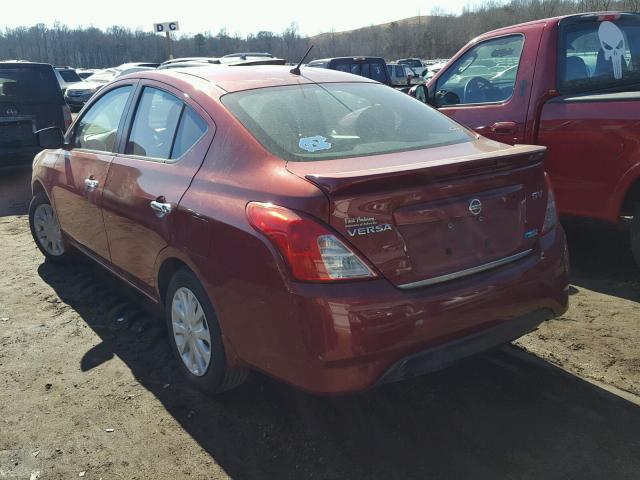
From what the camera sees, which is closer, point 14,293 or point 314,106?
point 314,106

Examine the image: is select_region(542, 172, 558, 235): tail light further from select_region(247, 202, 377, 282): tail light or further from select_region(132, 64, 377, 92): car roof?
select_region(132, 64, 377, 92): car roof

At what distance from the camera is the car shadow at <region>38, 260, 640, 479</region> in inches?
100

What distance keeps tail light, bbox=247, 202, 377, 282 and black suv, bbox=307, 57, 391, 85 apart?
13.5m

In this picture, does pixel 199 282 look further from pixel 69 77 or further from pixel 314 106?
pixel 69 77

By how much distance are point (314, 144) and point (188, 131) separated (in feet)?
2.55

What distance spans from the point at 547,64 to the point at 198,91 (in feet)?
9.94

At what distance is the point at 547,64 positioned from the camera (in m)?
4.81

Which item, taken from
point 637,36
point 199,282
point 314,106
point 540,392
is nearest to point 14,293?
point 199,282

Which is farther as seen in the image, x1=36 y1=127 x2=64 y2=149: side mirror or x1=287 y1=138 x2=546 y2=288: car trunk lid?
x1=36 y1=127 x2=64 y2=149: side mirror

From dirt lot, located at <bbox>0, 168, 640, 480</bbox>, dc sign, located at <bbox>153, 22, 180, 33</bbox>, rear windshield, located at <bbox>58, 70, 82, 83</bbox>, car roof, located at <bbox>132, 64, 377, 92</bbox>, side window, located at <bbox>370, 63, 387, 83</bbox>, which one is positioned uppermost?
dc sign, located at <bbox>153, 22, 180, 33</bbox>

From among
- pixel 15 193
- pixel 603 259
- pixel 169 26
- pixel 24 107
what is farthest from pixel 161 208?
pixel 169 26

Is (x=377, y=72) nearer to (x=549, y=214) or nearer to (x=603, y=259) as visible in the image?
(x=603, y=259)

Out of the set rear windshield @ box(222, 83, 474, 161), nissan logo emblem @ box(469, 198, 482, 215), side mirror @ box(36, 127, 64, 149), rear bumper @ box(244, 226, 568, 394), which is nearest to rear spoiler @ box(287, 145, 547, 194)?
nissan logo emblem @ box(469, 198, 482, 215)

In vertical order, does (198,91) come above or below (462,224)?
above
